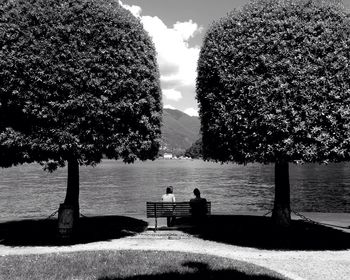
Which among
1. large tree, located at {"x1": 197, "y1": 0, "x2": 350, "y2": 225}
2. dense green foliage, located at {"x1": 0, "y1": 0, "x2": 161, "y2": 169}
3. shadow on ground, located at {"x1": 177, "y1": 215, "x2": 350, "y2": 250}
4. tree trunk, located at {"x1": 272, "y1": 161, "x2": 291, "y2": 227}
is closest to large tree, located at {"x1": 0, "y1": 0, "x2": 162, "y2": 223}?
dense green foliage, located at {"x1": 0, "y1": 0, "x2": 161, "y2": 169}

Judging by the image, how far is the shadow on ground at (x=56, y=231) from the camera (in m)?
15.5

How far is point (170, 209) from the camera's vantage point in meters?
16.8

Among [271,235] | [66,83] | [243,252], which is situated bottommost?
[243,252]

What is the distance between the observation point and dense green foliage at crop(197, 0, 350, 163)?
13227 mm

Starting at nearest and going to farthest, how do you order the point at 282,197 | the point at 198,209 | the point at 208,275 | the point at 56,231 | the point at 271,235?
the point at 208,275 < the point at 271,235 < the point at 282,197 < the point at 198,209 < the point at 56,231

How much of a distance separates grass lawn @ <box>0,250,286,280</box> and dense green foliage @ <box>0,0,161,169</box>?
3543 mm

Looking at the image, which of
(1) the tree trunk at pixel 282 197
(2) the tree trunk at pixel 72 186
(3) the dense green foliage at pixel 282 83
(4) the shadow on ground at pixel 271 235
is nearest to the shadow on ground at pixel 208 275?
(4) the shadow on ground at pixel 271 235

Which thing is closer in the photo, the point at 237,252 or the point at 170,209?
the point at 237,252

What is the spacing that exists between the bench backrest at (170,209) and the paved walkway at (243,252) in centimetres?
77

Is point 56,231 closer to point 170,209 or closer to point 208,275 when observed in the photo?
point 170,209

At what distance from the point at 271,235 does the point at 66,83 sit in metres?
9.87

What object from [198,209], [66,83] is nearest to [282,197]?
[198,209]

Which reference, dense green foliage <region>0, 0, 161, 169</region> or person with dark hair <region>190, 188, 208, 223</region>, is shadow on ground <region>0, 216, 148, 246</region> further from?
dense green foliage <region>0, 0, 161, 169</region>

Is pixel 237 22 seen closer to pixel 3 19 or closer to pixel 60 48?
pixel 60 48
